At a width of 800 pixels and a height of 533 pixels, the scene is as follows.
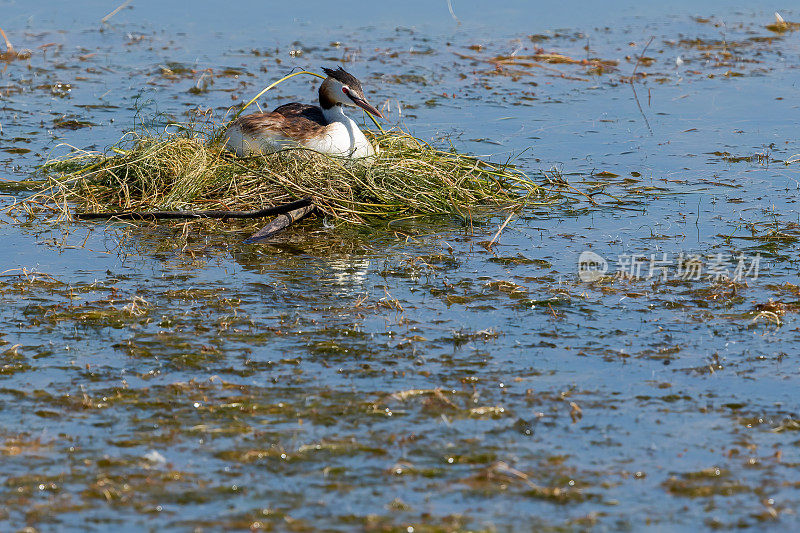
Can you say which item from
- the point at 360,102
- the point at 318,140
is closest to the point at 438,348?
the point at 318,140

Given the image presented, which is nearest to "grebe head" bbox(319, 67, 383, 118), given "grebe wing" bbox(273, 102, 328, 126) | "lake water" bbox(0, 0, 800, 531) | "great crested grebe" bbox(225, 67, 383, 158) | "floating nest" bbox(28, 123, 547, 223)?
"great crested grebe" bbox(225, 67, 383, 158)

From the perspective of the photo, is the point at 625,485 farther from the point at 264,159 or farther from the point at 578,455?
the point at 264,159

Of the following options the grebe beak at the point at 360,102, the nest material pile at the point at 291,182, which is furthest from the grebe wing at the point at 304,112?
the nest material pile at the point at 291,182

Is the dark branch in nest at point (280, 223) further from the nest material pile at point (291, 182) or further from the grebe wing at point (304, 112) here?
the grebe wing at point (304, 112)

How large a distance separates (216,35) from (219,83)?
8.54 ft

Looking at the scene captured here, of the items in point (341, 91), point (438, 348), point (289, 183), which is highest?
point (341, 91)

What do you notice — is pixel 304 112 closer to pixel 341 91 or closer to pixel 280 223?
pixel 341 91

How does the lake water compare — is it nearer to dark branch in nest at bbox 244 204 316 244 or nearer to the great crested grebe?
dark branch in nest at bbox 244 204 316 244

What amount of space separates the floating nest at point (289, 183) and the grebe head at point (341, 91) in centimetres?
46

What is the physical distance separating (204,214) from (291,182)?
70 centimetres

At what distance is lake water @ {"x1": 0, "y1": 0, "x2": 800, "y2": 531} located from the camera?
170 inches

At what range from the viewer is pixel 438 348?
227 inches

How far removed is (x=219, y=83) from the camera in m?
12.5

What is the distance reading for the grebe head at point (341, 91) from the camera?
29.7 ft
